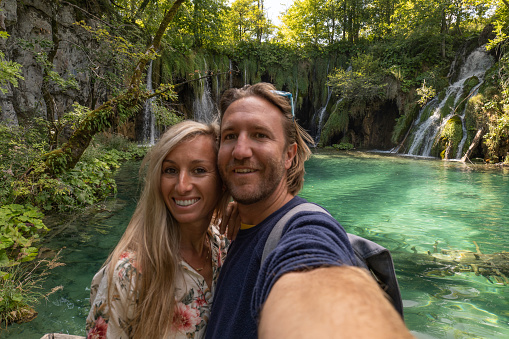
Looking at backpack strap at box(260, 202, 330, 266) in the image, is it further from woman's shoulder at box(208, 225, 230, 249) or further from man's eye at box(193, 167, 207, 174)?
woman's shoulder at box(208, 225, 230, 249)

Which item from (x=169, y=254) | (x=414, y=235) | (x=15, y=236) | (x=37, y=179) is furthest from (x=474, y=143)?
(x=15, y=236)

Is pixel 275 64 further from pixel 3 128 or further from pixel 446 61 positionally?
pixel 3 128

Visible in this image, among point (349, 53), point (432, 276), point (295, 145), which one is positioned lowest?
point (432, 276)

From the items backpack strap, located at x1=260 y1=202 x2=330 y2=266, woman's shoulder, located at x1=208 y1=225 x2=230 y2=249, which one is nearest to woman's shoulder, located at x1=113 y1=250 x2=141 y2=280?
woman's shoulder, located at x1=208 y1=225 x2=230 y2=249

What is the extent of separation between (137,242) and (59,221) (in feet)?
16.8

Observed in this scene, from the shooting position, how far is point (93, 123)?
5.31 meters

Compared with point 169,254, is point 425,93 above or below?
above

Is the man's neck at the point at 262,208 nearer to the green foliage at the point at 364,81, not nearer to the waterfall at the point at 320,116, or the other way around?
the green foliage at the point at 364,81

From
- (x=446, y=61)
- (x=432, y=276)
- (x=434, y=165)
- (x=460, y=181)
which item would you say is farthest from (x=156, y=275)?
(x=446, y=61)

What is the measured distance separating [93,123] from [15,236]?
2.49 meters

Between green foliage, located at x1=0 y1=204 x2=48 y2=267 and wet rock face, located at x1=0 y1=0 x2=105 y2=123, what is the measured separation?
4.04 metres

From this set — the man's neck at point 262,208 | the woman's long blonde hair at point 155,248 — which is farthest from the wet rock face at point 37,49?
the man's neck at point 262,208

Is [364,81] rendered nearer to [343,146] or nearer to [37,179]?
[343,146]

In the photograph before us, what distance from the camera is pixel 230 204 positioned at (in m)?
2.04
